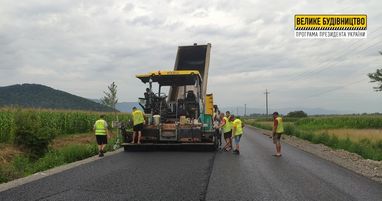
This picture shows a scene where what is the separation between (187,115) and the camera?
15.5m

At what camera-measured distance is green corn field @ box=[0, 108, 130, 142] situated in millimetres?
16750

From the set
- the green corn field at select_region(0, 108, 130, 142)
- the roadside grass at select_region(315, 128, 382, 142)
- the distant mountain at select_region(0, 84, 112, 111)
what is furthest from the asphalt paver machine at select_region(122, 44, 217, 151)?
the distant mountain at select_region(0, 84, 112, 111)

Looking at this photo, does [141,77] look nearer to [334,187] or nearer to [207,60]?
[207,60]

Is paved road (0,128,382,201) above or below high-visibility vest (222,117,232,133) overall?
below

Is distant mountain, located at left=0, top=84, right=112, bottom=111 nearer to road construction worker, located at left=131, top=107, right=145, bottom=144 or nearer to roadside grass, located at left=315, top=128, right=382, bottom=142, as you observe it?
roadside grass, located at left=315, top=128, right=382, bottom=142

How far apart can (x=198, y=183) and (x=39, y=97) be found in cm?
8979

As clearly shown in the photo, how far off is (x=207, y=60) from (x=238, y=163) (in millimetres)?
8005

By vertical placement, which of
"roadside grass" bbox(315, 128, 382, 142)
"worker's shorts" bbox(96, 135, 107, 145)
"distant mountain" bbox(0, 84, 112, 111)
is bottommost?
"roadside grass" bbox(315, 128, 382, 142)

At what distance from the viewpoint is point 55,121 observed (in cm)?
2195

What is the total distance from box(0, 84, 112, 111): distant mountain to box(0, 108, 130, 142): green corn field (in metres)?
60.9

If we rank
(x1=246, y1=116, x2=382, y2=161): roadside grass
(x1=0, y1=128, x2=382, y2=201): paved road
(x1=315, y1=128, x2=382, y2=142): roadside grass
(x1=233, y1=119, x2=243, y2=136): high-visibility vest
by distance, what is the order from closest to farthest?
1. (x1=0, y1=128, x2=382, y2=201): paved road
2. (x1=233, y1=119, x2=243, y2=136): high-visibility vest
3. (x1=246, y1=116, x2=382, y2=161): roadside grass
4. (x1=315, y1=128, x2=382, y2=142): roadside grass

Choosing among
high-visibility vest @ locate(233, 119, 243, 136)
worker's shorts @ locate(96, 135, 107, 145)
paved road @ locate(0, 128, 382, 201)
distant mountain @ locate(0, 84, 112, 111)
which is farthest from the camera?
distant mountain @ locate(0, 84, 112, 111)

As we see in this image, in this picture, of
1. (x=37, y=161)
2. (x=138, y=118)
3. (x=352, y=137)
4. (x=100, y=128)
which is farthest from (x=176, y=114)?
(x=352, y=137)

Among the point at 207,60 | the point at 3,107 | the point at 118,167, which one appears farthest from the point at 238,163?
the point at 3,107
